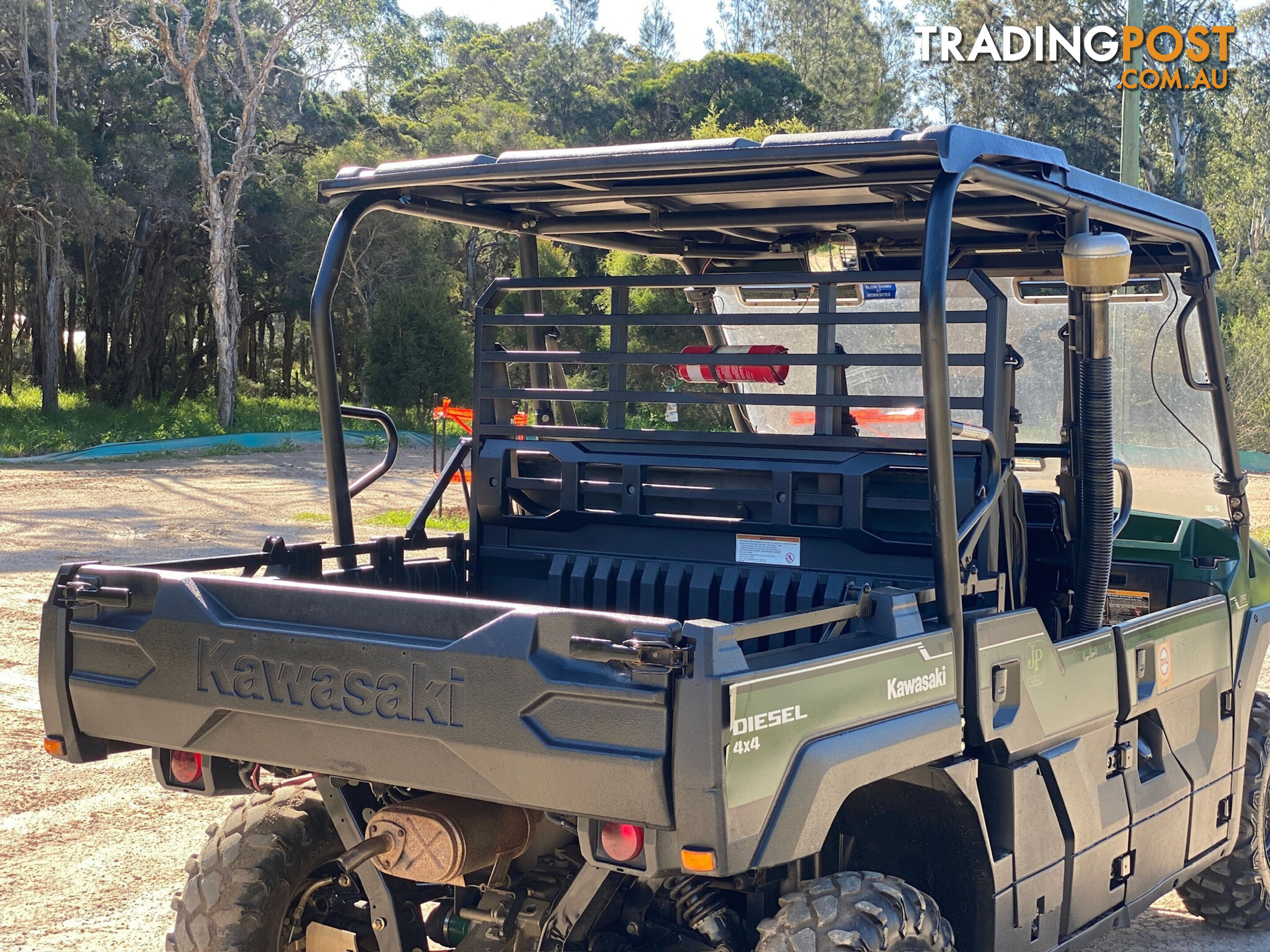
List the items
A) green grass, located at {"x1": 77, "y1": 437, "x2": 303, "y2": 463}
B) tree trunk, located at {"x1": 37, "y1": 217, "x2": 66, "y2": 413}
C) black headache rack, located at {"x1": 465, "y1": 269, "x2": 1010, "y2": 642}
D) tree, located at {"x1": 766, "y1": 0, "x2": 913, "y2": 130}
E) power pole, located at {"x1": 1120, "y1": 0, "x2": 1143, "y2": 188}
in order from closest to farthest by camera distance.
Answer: black headache rack, located at {"x1": 465, "y1": 269, "x2": 1010, "y2": 642} < power pole, located at {"x1": 1120, "y1": 0, "x2": 1143, "y2": 188} < green grass, located at {"x1": 77, "y1": 437, "x2": 303, "y2": 463} < tree trunk, located at {"x1": 37, "y1": 217, "x2": 66, "y2": 413} < tree, located at {"x1": 766, "y1": 0, "x2": 913, "y2": 130}

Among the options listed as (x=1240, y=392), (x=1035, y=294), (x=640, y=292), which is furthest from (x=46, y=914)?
(x=1240, y=392)

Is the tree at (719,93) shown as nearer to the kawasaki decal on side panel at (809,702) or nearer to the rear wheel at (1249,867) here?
the rear wheel at (1249,867)

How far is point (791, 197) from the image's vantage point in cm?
400

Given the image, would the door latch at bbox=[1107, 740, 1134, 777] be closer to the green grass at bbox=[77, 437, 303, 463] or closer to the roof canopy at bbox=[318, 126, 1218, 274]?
the roof canopy at bbox=[318, 126, 1218, 274]

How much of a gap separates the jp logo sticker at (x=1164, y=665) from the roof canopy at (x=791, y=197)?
118 cm

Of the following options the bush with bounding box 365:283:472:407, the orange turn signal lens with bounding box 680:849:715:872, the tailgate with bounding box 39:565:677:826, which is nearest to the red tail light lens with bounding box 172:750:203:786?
the tailgate with bounding box 39:565:677:826

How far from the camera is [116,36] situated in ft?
105

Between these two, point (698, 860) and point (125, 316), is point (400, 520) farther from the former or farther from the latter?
point (125, 316)

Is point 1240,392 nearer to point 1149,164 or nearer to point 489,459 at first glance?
point 1149,164

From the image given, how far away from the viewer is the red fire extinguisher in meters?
3.96

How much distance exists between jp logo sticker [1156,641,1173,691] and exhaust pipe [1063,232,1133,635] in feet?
1.04

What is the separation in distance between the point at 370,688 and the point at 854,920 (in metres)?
1.05

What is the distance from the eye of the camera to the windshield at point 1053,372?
15.0 ft

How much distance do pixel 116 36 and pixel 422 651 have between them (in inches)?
1299
